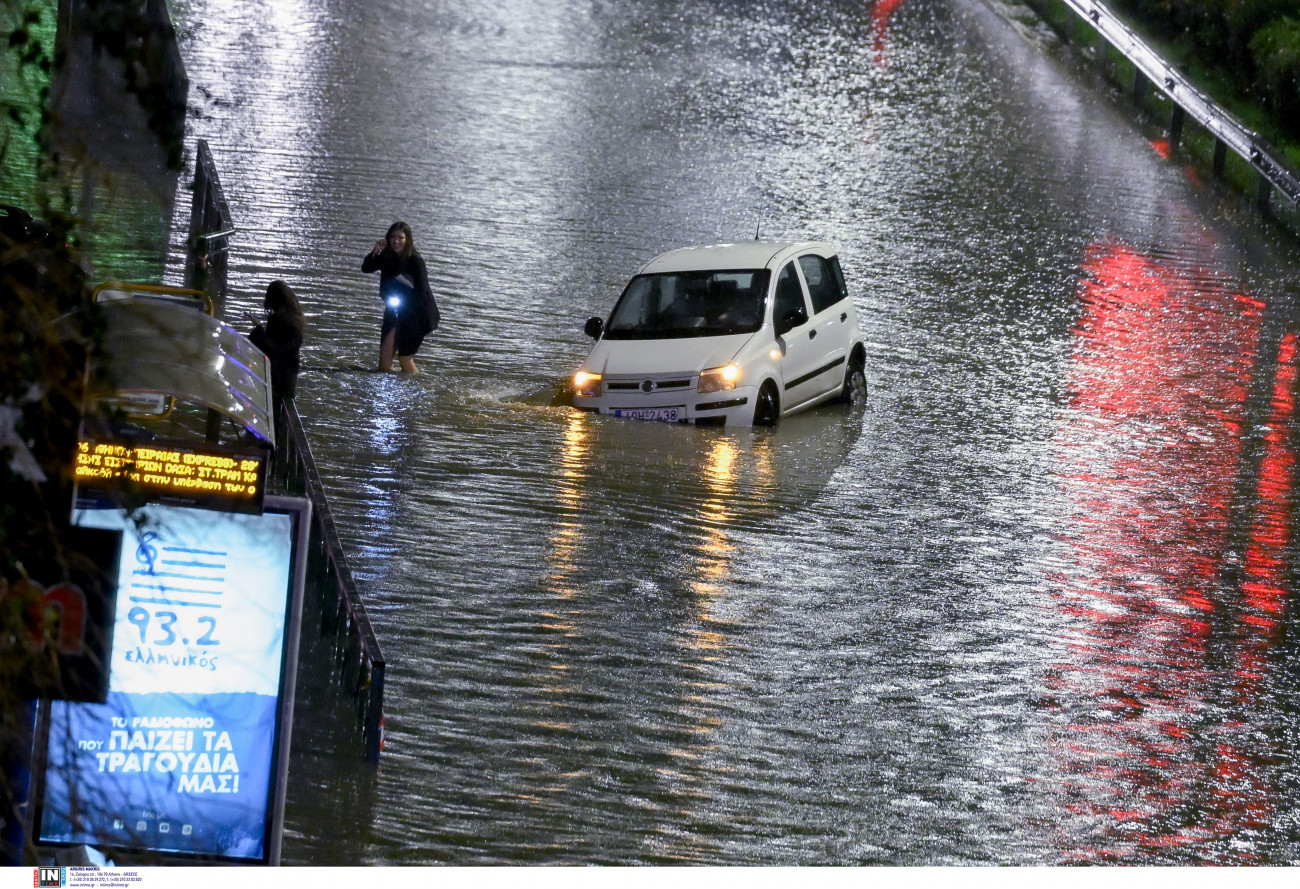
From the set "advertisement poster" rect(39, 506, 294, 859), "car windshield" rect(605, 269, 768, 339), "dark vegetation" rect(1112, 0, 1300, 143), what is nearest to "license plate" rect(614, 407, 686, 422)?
"car windshield" rect(605, 269, 768, 339)

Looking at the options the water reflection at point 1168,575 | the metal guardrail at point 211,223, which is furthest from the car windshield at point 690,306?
the metal guardrail at point 211,223

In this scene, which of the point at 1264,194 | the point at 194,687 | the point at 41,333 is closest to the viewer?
the point at 41,333

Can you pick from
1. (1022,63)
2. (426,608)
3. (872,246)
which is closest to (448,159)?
(872,246)

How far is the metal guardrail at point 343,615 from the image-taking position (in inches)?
347

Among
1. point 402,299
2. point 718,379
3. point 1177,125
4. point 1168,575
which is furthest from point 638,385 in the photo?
point 1177,125

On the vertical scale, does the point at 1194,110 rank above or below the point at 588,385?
above

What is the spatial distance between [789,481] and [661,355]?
2.56 meters

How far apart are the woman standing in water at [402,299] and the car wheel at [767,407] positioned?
2.99 m

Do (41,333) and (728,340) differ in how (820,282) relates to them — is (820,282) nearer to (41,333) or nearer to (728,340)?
(728,340)

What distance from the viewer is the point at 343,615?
9555 millimetres

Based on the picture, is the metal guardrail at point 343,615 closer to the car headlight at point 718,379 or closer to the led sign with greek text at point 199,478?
the led sign with greek text at point 199,478

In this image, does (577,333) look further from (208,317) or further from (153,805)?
(153,805)

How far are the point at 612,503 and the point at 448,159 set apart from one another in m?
13.2
